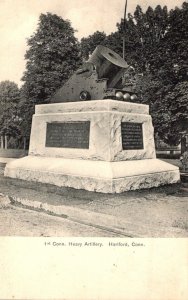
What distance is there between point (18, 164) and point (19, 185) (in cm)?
124

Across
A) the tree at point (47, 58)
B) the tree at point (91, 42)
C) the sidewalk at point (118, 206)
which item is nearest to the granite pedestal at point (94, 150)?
the sidewalk at point (118, 206)

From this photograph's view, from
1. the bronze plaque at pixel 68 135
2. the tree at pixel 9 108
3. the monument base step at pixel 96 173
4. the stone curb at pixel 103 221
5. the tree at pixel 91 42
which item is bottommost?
the stone curb at pixel 103 221

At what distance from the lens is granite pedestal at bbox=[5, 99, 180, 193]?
744 centimetres

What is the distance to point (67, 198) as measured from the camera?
6676mm

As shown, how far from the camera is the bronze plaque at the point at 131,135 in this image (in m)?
8.09

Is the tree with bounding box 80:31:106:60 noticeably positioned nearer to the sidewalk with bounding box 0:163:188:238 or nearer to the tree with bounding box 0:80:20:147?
the tree with bounding box 0:80:20:147

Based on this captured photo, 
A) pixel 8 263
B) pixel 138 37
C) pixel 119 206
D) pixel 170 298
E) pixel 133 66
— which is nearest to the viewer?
pixel 170 298

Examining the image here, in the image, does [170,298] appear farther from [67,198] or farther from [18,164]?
[18,164]

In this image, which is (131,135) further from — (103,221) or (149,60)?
(149,60)

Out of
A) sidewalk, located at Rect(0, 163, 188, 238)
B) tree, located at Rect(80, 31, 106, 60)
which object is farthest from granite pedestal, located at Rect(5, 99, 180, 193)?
tree, located at Rect(80, 31, 106, 60)

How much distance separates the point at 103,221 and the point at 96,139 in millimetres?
Result: 2744

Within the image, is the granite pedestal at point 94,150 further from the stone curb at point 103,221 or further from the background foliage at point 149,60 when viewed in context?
the background foliage at point 149,60

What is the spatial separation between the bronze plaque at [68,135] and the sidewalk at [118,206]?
3.66 feet

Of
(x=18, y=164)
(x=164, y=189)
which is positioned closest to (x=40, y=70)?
(x=18, y=164)
